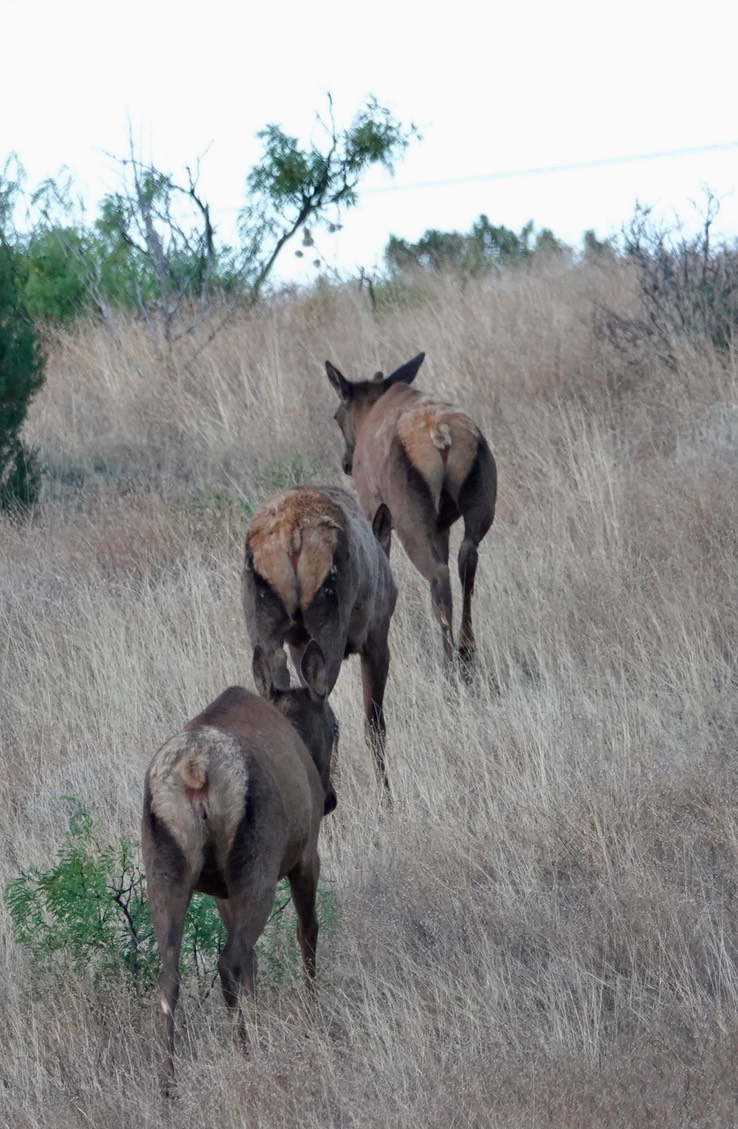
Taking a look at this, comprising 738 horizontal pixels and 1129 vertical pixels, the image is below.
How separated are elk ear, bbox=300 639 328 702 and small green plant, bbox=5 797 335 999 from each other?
26.3 inches

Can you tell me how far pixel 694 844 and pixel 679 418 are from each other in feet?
25.5

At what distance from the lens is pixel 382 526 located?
690 centimetres

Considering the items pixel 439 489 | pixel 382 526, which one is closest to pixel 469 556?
pixel 439 489

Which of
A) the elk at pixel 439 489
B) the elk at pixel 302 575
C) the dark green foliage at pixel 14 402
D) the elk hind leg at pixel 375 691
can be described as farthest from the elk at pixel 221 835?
the dark green foliage at pixel 14 402

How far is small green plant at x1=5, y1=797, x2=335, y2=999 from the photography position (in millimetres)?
4871

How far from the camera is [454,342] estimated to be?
49.3 ft

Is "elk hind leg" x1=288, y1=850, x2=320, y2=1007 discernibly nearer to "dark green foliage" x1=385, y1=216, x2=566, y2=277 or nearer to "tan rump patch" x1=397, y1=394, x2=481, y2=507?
"tan rump patch" x1=397, y1=394, x2=481, y2=507

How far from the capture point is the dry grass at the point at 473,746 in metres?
4.01

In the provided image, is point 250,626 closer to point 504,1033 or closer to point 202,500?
point 504,1033

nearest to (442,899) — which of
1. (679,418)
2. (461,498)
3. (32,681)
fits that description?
(461,498)

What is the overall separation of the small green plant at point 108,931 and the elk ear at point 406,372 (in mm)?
4571

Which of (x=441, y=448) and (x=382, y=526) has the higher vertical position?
(x=441, y=448)

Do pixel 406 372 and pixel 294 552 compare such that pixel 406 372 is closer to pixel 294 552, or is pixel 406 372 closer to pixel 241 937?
pixel 294 552

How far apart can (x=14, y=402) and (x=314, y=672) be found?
335 inches
